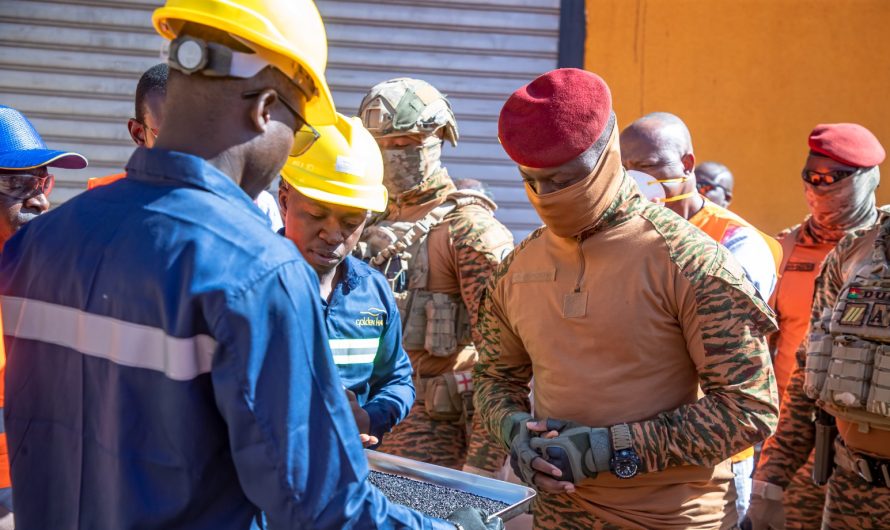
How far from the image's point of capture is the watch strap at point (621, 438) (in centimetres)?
271

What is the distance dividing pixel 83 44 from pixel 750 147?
551 centimetres

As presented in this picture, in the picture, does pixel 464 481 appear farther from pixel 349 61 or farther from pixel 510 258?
pixel 349 61

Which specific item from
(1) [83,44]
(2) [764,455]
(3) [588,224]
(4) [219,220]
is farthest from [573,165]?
(1) [83,44]

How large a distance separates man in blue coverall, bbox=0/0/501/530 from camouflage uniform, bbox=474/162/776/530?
114 cm

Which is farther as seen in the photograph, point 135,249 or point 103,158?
point 103,158

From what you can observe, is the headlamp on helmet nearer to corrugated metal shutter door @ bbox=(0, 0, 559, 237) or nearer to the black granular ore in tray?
the black granular ore in tray

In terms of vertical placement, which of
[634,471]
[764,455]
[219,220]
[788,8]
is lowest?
[764,455]

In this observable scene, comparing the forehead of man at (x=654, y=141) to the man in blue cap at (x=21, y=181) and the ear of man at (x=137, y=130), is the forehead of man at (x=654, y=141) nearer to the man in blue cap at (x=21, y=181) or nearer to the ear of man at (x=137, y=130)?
the ear of man at (x=137, y=130)

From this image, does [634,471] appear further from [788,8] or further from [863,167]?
[788,8]

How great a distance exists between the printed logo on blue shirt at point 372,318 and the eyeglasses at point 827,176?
8.90 ft

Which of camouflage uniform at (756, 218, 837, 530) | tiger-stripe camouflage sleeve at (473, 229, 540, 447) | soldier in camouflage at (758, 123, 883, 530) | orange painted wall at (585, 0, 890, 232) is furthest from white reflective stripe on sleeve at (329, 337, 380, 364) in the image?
orange painted wall at (585, 0, 890, 232)

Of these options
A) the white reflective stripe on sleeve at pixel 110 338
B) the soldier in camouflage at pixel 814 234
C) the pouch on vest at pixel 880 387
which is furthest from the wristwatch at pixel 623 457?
the soldier in camouflage at pixel 814 234

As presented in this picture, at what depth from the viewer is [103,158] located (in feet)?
24.6

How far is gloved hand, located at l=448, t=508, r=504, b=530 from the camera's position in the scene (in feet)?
6.10
